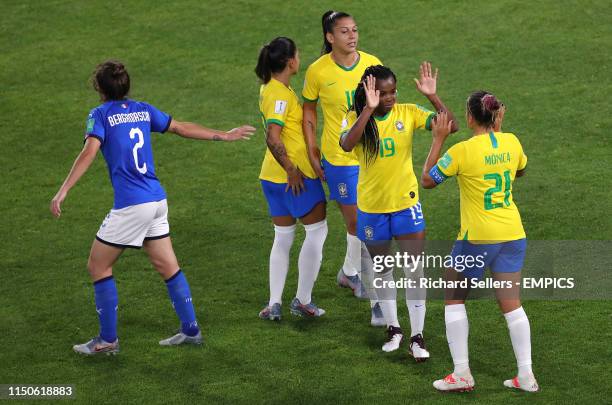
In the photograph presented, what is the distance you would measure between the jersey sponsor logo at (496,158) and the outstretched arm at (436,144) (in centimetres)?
33

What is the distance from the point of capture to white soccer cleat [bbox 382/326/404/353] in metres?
8.07

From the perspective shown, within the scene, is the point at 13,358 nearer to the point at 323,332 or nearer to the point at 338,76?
the point at 323,332

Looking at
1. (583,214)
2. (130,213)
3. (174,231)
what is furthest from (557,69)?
(130,213)

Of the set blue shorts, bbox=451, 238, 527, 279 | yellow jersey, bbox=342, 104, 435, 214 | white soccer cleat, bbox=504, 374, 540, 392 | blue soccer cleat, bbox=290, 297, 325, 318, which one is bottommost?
white soccer cleat, bbox=504, 374, 540, 392

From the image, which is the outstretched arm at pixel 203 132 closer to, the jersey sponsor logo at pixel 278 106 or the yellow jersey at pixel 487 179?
the jersey sponsor logo at pixel 278 106

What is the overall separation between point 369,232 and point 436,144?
0.97m

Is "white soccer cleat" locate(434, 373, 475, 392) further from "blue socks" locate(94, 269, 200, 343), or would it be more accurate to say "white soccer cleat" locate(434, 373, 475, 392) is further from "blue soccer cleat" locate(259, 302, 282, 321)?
"blue socks" locate(94, 269, 200, 343)

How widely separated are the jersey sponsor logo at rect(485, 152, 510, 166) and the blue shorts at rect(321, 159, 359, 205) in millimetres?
1816

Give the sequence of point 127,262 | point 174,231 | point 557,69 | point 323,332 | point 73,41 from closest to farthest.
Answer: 1. point 323,332
2. point 127,262
3. point 174,231
4. point 557,69
5. point 73,41

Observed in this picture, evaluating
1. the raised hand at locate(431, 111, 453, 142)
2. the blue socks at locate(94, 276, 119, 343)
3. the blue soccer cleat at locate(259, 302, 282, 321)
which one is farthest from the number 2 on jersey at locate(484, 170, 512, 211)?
the blue socks at locate(94, 276, 119, 343)

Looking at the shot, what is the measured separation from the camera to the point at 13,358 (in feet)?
26.8

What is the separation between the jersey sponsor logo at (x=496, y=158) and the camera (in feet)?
23.0

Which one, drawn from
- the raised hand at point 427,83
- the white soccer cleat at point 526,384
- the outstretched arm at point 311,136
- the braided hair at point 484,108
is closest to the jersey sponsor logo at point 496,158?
the braided hair at point 484,108

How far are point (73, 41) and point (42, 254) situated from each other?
21.6ft
